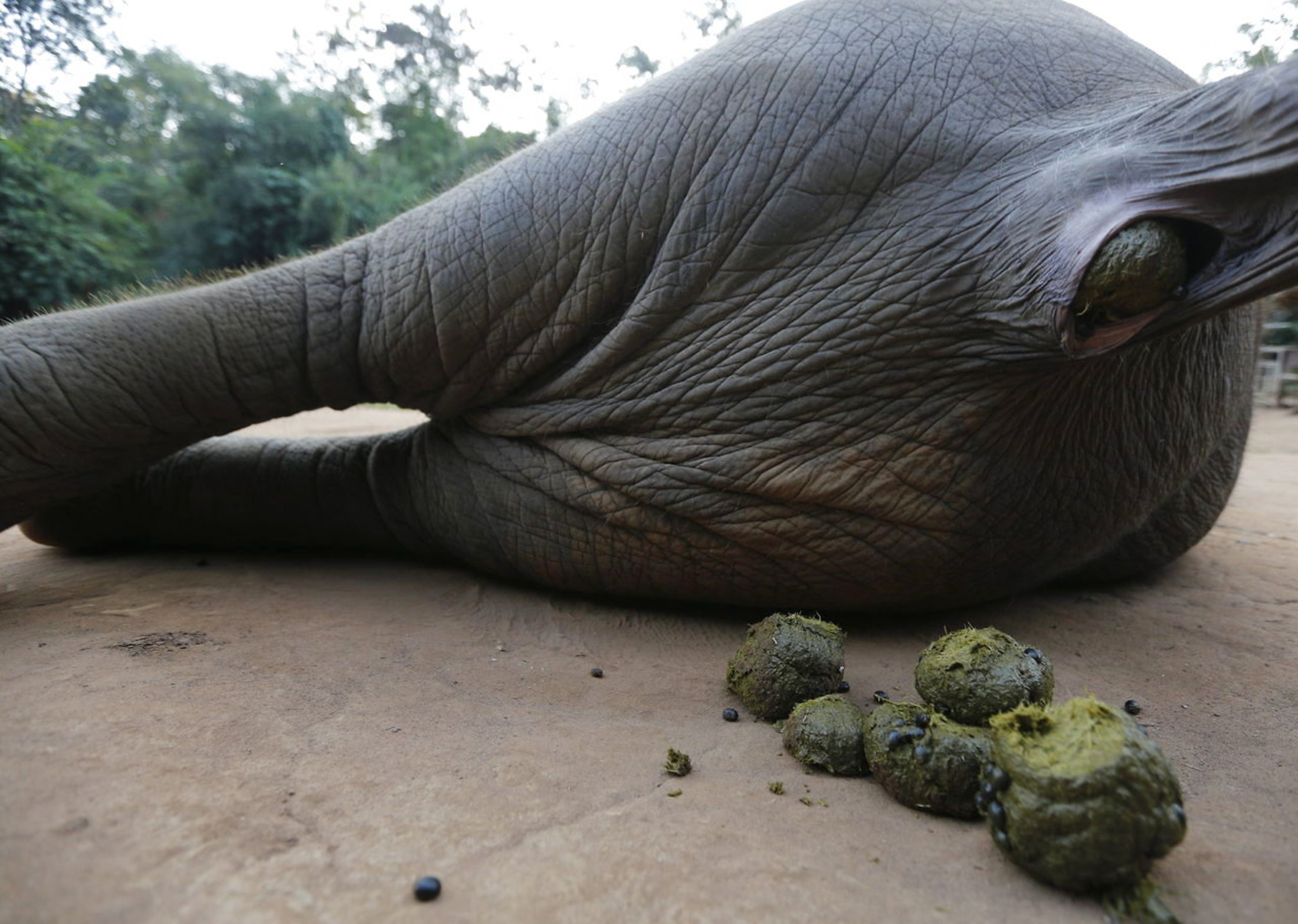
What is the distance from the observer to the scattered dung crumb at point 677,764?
5.59ft

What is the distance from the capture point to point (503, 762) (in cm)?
170

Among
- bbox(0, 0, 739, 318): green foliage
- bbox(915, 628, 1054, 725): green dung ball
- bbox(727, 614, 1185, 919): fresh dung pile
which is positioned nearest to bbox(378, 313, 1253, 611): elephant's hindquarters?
bbox(727, 614, 1185, 919): fresh dung pile

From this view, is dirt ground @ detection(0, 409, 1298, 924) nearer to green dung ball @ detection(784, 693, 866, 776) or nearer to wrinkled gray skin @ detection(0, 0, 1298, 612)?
green dung ball @ detection(784, 693, 866, 776)

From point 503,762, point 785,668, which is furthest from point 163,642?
point 785,668

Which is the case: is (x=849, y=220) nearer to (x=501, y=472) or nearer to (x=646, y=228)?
(x=646, y=228)

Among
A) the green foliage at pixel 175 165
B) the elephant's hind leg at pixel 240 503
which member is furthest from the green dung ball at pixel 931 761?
the green foliage at pixel 175 165

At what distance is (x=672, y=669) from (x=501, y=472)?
0.83 metres

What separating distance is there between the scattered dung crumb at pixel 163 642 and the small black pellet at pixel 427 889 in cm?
121

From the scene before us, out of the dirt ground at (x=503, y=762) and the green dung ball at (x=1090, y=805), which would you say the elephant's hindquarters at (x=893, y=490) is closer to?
the dirt ground at (x=503, y=762)

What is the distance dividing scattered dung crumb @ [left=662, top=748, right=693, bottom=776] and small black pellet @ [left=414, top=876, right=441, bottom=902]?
551 mm

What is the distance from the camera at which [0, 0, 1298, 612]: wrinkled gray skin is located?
Answer: 6.74 feet

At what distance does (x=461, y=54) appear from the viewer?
2984cm

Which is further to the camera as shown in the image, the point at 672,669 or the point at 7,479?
the point at 7,479

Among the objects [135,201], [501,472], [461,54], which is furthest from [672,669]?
[461,54]
